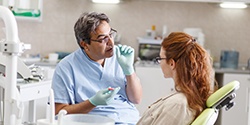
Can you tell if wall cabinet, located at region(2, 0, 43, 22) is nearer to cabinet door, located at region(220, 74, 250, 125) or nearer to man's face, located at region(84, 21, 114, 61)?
cabinet door, located at region(220, 74, 250, 125)

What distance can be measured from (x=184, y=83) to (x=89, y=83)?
0.66 meters

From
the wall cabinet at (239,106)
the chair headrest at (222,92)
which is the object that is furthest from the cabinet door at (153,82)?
the chair headrest at (222,92)

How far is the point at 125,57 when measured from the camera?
237 centimetres

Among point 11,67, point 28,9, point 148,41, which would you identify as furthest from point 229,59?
point 11,67

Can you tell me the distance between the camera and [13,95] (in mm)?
1749

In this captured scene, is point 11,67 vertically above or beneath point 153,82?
above

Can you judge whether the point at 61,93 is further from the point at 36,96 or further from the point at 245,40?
the point at 245,40

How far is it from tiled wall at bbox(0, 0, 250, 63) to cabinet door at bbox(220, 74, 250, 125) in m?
0.59

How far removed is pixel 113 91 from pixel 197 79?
43cm

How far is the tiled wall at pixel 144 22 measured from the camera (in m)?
4.91

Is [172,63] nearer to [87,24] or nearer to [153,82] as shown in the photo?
[87,24]

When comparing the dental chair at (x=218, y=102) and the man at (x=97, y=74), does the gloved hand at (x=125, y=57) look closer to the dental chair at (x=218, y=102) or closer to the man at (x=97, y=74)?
the man at (x=97, y=74)

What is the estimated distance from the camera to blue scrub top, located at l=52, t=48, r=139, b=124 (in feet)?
7.79

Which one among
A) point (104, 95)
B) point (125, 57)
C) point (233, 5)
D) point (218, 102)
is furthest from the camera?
point (233, 5)
